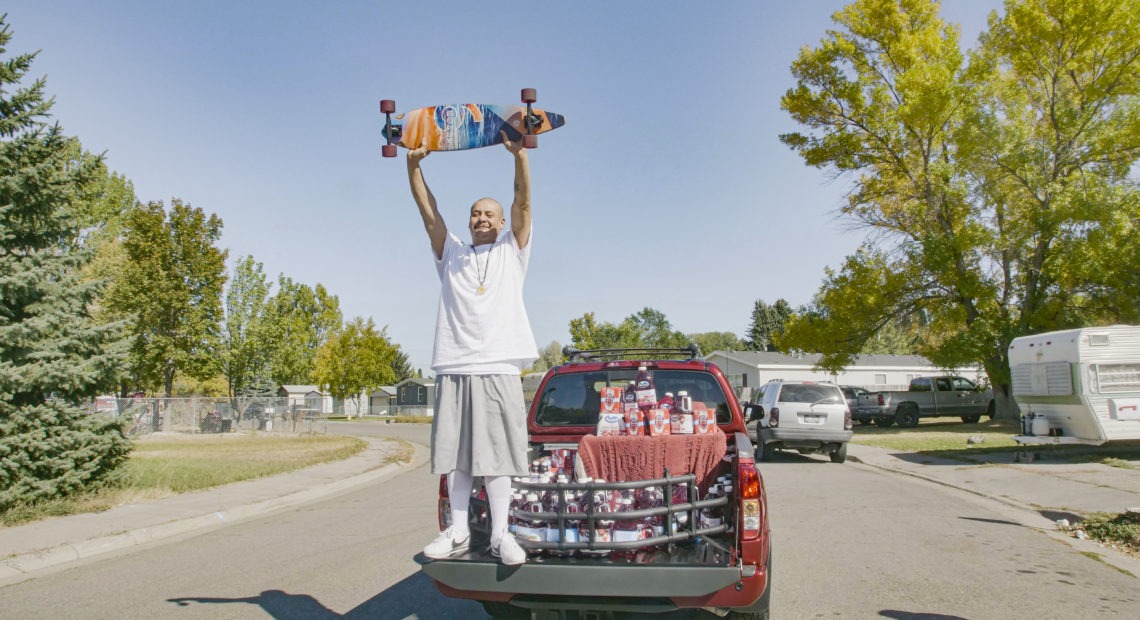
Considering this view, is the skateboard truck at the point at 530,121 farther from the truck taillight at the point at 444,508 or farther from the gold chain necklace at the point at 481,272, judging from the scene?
the truck taillight at the point at 444,508

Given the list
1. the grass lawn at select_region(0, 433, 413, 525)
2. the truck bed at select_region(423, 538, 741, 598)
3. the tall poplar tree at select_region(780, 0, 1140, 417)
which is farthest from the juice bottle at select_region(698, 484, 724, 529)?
the tall poplar tree at select_region(780, 0, 1140, 417)

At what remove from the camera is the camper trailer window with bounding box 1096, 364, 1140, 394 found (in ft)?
42.8

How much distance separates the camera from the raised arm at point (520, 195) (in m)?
3.48

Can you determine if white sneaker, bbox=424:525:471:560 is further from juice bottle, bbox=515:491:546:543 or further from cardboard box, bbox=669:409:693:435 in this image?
cardboard box, bbox=669:409:693:435

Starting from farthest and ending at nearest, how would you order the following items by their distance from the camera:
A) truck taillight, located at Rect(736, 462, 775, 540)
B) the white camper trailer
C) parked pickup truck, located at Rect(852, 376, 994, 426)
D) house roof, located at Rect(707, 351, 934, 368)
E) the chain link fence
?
house roof, located at Rect(707, 351, 934, 368)
the chain link fence
parked pickup truck, located at Rect(852, 376, 994, 426)
the white camper trailer
truck taillight, located at Rect(736, 462, 775, 540)

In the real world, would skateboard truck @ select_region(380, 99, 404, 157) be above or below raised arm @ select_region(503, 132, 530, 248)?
above

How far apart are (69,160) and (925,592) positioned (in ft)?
36.0

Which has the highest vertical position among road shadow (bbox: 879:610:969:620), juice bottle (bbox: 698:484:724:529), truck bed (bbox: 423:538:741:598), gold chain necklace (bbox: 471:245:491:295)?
gold chain necklace (bbox: 471:245:491:295)

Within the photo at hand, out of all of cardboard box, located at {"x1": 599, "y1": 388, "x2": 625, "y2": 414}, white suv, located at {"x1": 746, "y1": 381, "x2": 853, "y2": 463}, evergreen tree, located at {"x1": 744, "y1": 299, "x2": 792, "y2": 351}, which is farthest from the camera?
evergreen tree, located at {"x1": 744, "y1": 299, "x2": 792, "y2": 351}

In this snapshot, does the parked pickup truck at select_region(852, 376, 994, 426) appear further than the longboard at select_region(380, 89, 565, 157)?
Yes

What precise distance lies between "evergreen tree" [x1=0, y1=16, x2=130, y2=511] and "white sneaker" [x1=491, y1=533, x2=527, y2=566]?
7972mm

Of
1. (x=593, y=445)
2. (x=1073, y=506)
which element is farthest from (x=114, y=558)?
(x=1073, y=506)

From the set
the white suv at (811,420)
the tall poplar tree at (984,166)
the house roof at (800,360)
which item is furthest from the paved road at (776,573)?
the house roof at (800,360)

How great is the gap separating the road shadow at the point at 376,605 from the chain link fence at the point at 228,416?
2689 centimetres
